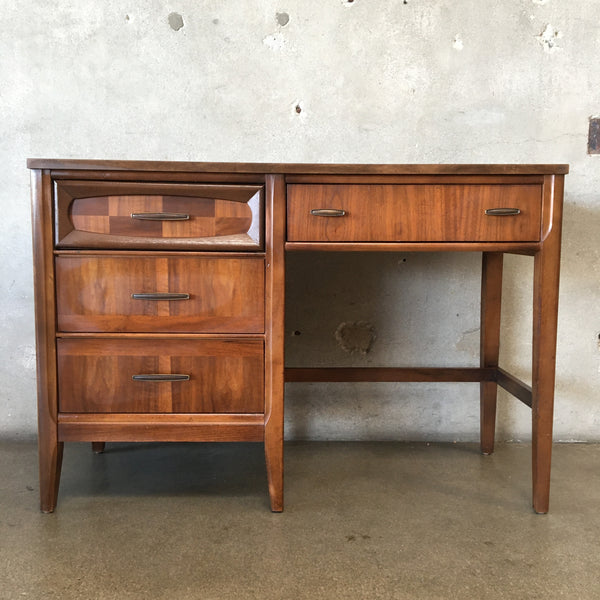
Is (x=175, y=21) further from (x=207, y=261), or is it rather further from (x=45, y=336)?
(x=45, y=336)

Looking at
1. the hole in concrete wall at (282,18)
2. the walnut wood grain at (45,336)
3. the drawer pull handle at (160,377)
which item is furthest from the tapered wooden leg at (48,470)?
the hole in concrete wall at (282,18)

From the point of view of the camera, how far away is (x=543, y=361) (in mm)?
1875

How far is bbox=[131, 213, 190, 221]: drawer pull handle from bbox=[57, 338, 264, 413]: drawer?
0.38 metres

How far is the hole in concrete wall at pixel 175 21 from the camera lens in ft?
7.92

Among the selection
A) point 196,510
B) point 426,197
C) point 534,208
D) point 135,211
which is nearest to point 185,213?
point 135,211

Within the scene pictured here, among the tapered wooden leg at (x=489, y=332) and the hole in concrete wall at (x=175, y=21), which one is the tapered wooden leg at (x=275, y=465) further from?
the hole in concrete wall at (x=175, y=21)

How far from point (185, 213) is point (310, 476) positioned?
1.07m

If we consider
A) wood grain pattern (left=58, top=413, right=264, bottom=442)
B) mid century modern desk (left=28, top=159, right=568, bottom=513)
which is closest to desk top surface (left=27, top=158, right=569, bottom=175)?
mid century modern desk (left=28, top=159, right=568, bottom=513)

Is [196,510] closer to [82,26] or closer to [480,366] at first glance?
[480,366]

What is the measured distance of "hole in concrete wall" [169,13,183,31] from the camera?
241cm

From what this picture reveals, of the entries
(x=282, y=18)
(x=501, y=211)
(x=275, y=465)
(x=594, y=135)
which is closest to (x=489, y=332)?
(x=501, y=211)

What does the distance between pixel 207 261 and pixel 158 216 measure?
20cm

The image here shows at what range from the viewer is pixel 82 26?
2.41 meters

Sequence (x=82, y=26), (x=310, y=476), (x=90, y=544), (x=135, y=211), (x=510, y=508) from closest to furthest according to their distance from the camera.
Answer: (x=90, y=544) → (x=135, y=211) → (x=510, y=508) → (x=310, y=476) → (x=82, y=26)
